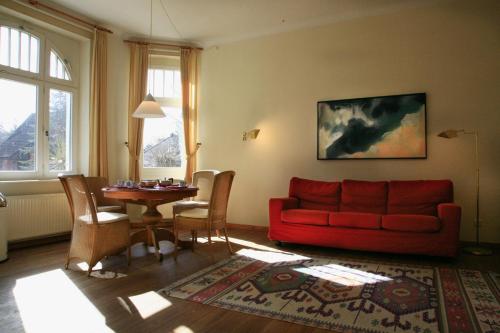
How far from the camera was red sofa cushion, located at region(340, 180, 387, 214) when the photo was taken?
453 centimetres

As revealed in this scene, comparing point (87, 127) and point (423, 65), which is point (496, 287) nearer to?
point (423, 65)

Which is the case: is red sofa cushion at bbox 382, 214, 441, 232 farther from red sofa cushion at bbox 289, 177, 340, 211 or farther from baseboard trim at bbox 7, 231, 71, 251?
baseboard trim at bbox 7, 231, 71, 251

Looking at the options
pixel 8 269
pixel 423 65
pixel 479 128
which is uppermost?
pixel 423 65

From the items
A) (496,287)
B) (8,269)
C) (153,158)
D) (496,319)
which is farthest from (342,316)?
(153,158)

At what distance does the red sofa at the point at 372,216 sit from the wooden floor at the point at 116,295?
19 centimetres

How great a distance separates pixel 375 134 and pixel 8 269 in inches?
179

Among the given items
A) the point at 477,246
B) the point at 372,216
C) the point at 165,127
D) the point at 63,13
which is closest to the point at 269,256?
the point at 372,216

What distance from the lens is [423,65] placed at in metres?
4.71

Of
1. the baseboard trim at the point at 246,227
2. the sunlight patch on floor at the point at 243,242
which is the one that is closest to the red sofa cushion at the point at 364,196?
the sunlight patch on floor at the point at 243,242

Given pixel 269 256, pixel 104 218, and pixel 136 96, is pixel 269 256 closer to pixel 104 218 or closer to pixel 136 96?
pixel 104 218

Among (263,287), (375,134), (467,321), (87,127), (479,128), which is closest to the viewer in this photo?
(467,321)

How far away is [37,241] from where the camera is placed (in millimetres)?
4543

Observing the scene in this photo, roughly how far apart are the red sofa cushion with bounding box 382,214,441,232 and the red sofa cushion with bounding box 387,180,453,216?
0.42 meters

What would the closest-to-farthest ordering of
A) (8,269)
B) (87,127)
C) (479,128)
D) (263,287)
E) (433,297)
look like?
1. (433,297)
2. (263,287)
3. (8,269)
4. (479,128)
5. (87,127)
